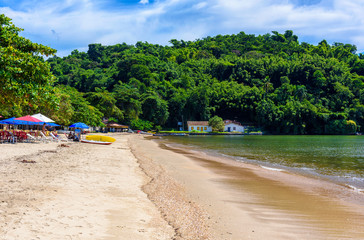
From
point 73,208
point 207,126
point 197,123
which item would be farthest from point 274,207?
point 207,126

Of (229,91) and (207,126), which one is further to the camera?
(229,91)

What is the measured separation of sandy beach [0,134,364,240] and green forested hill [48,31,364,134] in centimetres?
5600

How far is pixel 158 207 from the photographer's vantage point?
6883 millimetres

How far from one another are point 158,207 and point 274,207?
10.7 ft

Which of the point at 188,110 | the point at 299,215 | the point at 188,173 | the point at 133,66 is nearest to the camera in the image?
the point at 299,215

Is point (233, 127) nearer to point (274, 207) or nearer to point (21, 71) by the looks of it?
point (274, 207)

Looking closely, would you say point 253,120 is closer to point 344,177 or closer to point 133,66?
point 133,66

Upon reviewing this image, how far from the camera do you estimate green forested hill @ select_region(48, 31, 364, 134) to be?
8006 centimetres

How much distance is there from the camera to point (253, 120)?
94.8 meters

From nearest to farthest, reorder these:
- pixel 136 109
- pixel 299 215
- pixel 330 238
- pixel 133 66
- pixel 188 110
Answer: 1. pixel 330 238
2. pixel 299 215
3. pixel 136 109
4. pixel 188 110
5. pixel 133 66

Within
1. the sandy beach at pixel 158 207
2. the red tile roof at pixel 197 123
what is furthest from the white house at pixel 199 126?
the sandy beach at pixel 158 207

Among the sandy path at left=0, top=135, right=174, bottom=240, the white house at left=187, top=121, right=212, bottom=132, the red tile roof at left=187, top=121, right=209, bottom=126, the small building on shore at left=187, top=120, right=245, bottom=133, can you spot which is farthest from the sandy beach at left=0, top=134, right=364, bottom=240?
the red tile roof at left=187, top=121, right=209, bottom=126

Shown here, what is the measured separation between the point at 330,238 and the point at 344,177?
924 cm

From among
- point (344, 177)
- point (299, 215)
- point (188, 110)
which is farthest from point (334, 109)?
point (299, 215)
